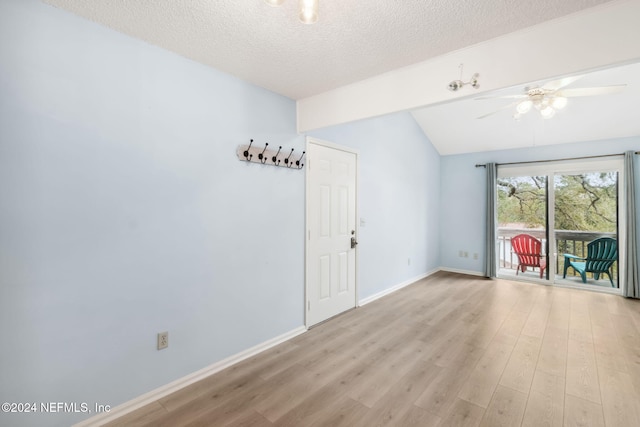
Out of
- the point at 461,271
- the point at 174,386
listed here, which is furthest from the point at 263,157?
the point at 461,271

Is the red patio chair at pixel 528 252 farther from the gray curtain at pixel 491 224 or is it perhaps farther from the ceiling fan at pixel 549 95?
the ceiling fan at pixel 549 95

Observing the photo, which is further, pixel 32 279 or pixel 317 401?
pixel 317 401

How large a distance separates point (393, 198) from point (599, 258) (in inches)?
136

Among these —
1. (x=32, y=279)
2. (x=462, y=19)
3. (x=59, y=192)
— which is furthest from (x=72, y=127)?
(x=462, y=19)

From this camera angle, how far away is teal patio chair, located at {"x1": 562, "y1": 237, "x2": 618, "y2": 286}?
4.52m

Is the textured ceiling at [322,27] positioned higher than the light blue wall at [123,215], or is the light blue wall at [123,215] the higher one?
the textured ceiling at [322,27]

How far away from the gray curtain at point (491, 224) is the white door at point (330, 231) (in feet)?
10.4

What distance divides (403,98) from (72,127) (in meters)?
2.24

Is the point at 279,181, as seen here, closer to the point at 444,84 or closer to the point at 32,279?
the point at 444,84

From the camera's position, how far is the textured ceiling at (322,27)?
1.58m

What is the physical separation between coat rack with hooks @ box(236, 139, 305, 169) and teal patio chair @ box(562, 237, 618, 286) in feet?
16.5

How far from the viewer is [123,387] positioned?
6.14 ft

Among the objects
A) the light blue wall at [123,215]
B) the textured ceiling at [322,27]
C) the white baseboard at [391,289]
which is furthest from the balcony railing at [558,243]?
the light blue wall at [123,215]

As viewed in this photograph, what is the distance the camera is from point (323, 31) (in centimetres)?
180
